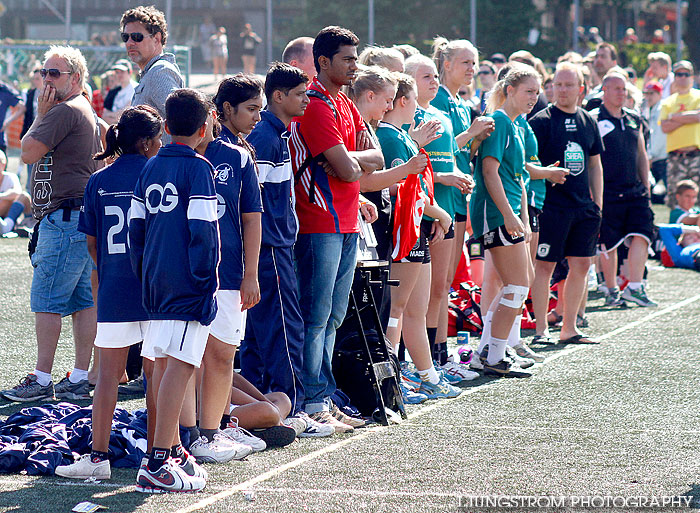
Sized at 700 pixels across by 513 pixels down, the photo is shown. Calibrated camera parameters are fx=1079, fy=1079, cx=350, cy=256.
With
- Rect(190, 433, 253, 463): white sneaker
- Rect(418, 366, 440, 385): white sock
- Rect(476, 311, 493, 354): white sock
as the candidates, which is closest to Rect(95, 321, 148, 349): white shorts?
Rect(190, 433, 253, 463): white sneaker

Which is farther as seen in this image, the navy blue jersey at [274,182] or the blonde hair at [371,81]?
the blonde hair at [371,81]

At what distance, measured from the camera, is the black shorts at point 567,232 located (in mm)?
8688

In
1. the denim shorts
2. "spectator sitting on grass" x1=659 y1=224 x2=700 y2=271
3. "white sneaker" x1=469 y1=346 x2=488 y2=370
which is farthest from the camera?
"spectator sitting on grass" x1=659 y1=224 x2=700 y2=271

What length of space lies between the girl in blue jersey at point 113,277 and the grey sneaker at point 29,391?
5.37 ft

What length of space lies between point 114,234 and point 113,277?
202mm

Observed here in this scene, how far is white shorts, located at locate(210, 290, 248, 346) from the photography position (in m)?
5.05

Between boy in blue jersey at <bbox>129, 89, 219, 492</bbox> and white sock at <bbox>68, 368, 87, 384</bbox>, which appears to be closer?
boy in blue jersey at <bbox>129, 89, 219, 492</bbox>

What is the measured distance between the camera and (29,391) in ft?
21.3

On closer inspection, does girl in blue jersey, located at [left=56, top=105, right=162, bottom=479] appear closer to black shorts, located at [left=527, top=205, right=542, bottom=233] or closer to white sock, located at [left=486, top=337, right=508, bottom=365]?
white sock, located at [left=486, top=337, right=508, bottom=365]

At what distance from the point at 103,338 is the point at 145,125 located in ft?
3.45

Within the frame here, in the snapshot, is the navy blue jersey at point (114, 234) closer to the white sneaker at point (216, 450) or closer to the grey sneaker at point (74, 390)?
the white sneaker at point (216, 450)

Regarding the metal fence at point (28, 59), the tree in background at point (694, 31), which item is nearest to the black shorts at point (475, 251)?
the metal fence at point (28, 59)

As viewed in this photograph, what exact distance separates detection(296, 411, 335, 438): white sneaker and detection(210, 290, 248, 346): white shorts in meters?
0.82

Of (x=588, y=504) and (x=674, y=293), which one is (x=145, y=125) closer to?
(x=588, y=504)
